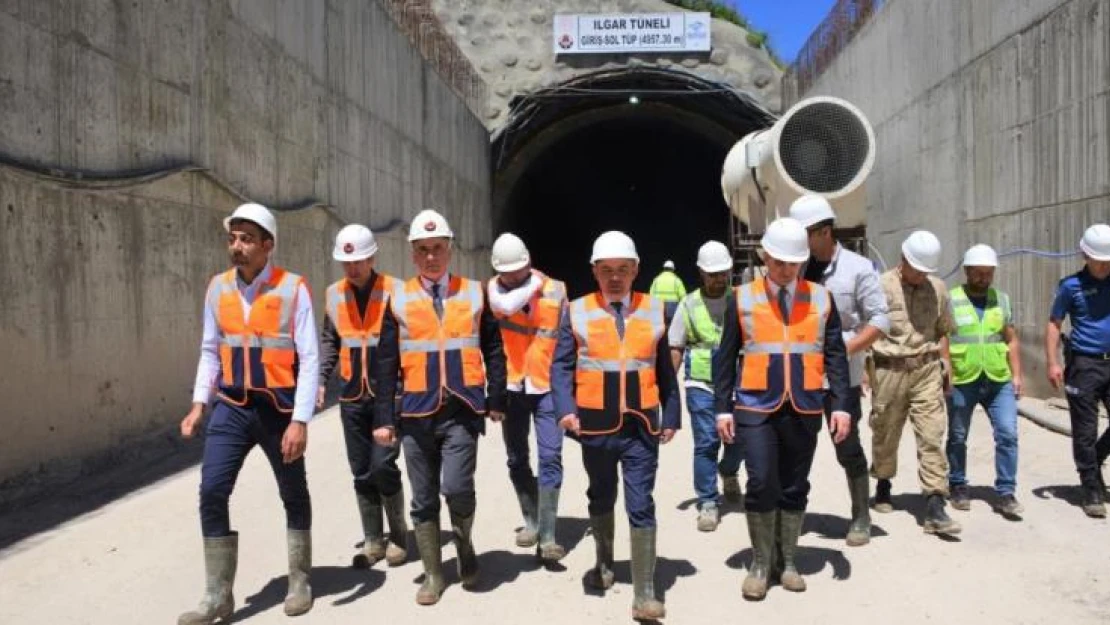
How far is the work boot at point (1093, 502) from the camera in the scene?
5660mm

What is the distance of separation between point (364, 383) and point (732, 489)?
260 cm

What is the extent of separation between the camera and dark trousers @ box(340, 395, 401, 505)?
16.2ft

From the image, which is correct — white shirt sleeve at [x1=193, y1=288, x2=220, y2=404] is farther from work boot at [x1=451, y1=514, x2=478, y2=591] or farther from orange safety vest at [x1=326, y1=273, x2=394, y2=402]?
work boot at [x1=451, y1=514, x2=478, y2=591]

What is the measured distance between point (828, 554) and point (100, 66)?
590 cm

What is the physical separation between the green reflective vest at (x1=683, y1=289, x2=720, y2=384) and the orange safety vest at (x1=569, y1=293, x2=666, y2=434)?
1.63 metres

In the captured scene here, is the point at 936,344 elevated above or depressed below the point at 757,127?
below

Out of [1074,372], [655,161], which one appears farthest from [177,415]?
[655,161]

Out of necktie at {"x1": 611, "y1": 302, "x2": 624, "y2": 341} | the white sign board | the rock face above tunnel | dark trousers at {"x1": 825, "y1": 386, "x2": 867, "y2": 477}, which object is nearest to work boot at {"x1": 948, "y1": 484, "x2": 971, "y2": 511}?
dark trousers at {"x1": 825, "y1": 386, "x2": 867, "y2": 477}

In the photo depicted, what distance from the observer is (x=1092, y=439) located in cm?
589

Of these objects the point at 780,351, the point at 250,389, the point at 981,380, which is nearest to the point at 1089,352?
the point at 981,380

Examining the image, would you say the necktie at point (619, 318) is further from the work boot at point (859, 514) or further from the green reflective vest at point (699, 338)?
the work boot at point (859, 514)

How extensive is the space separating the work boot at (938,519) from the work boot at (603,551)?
198 centimetres

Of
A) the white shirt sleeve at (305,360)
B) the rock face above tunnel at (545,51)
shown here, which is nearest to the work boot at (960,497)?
the white shirt sleeve at (305,360)

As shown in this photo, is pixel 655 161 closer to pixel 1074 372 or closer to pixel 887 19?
pixel 887 19
